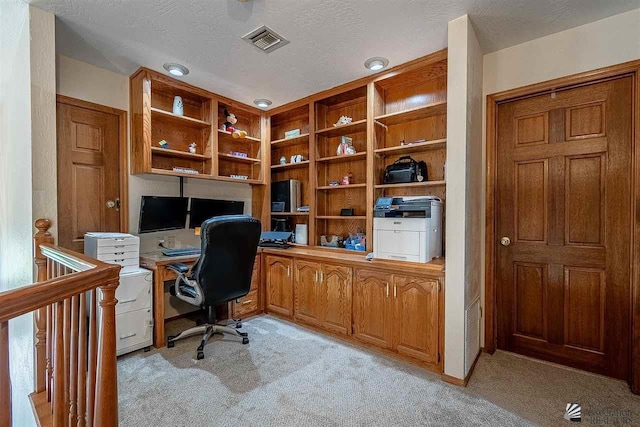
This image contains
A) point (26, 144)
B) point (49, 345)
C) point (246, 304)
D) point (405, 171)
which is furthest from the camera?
point (246, 304)

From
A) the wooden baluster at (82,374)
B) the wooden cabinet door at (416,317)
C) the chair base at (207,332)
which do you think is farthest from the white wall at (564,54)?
the wooden baluster at (82,374)

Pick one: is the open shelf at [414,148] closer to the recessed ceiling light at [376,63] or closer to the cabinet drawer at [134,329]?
the recessed ceiling light at [376,63]

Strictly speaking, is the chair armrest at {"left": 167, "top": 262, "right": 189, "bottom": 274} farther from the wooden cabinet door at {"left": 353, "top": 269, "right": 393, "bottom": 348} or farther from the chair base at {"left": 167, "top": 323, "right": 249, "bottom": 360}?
the wooden cabinet door at {"left": 353, "top": 269, "right": 393, "bottom": 348}

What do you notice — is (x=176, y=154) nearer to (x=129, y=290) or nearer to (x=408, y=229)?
(x=129, y=290)

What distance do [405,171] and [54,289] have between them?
2509 millimetres

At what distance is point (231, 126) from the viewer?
3.63m

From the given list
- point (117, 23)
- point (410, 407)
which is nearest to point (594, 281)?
point (410, 407)

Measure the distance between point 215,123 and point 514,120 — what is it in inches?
116

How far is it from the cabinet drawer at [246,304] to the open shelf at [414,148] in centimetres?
209

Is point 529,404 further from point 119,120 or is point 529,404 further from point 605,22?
point 119,120

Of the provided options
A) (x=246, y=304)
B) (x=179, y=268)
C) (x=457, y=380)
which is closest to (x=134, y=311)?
(x=179, y=268)

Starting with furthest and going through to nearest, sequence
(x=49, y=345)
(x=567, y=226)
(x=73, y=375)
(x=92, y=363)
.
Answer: (x=567, y=226) < (x=49, y=345) < (x=73, y=375) < (x=92, y=363)

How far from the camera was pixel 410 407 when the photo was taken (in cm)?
182

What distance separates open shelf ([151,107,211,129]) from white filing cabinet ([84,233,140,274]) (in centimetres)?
125
